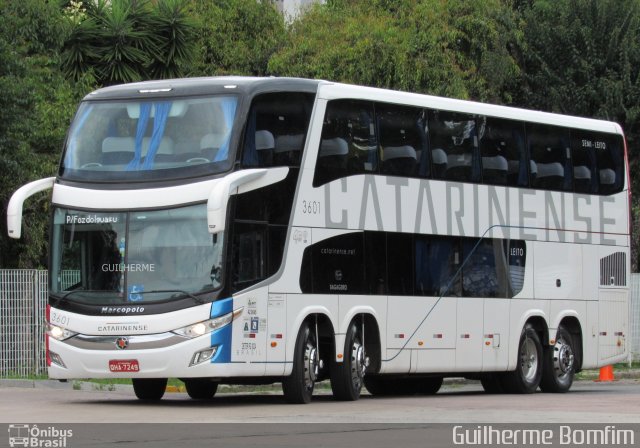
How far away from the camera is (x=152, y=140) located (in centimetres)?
1925

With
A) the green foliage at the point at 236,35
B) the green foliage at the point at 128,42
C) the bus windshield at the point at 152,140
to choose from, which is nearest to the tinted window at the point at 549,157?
the bus windshield at the point at 152,140

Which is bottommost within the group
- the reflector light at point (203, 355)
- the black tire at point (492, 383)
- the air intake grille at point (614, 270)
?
the black tire at point (492, 383)

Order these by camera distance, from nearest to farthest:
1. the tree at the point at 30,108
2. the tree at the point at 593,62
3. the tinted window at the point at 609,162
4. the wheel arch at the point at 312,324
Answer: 1. the wheel arch at the point at 312,324
2. the tinted window at the point at 609,162
3. the tree at the point at 30,108
4. the tree at the point at 593,62

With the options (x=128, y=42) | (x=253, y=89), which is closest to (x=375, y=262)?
(x=253, y=89)

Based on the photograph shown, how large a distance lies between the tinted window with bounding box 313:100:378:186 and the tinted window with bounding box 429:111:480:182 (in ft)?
5.06

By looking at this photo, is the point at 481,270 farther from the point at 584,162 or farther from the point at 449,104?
the point at 584,162

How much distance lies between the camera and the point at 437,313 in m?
22.5

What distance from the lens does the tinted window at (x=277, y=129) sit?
19.2 m

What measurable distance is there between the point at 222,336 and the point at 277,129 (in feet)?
9.65

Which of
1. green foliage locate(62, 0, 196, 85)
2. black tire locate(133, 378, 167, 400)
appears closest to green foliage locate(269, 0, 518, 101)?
green foliage locate(62, 0, 196, 85)

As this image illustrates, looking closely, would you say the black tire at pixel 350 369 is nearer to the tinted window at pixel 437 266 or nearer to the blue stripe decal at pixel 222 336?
the tinted window at pixel 437 266

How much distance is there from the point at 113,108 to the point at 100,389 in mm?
6069
